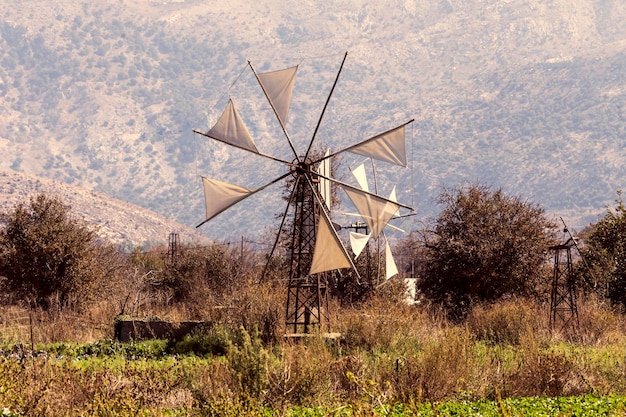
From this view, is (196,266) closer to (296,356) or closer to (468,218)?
(468,218)

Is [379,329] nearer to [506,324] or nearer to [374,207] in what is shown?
[374,207]

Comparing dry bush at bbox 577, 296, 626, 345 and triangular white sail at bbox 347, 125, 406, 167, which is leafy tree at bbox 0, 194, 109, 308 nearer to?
triangular white sail at bbox 347, 125, 406, 167

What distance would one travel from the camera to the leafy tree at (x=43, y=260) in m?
33.0

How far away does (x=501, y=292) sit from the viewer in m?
34.6

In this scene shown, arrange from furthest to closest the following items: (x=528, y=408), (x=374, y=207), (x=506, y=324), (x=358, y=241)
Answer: (x=358, y=241), (x=506, y=324), (x=374, y=207), (x=528, y=408)

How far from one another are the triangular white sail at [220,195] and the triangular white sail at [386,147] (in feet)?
9.16

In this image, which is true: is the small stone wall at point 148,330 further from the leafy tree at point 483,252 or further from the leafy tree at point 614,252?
the leafy tree at point 614,252

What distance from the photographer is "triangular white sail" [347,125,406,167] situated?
73.4 ft

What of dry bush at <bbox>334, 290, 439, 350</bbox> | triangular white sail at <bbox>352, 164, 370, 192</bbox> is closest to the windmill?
dry bush at <bbox>334, 290, 439, 350</bbox>

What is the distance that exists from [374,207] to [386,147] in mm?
1504

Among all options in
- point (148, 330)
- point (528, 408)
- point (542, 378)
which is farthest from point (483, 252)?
point (528, 408)

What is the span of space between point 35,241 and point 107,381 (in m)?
19.8

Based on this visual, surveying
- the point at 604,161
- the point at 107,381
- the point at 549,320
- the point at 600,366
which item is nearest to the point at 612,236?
the point at 549,320

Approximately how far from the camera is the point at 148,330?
25047 millimetres
